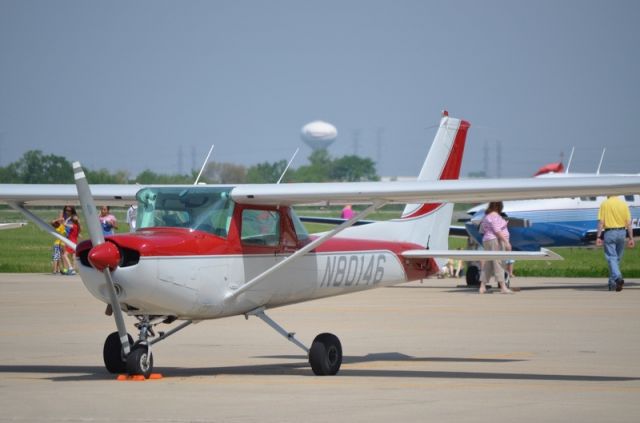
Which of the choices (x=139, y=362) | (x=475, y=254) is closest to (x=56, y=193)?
(x=139, y=362)

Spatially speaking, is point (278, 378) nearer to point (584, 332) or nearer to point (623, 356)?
point (623, 356)

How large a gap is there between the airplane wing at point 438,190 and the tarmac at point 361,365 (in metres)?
1.73

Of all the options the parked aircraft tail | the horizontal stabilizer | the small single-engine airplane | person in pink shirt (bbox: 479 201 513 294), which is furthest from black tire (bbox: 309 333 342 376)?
A: person in pink shirt (bbox: 479 201 513 294)

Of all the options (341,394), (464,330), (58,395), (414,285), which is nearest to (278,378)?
(341,394)

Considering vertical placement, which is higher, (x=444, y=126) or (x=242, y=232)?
(x=444, y=126)

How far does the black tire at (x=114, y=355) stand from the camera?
1205cm

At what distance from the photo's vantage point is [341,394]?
1034 centimetres

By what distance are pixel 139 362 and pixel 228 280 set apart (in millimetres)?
1190

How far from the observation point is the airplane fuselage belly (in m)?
10.9

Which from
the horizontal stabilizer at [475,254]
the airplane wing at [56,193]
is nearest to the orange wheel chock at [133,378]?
the airplane wing at [56,193]

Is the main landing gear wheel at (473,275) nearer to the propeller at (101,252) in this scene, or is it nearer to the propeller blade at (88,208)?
the propeller at (101,252)

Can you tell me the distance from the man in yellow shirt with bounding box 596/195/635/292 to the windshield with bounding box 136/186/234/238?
13193 mm

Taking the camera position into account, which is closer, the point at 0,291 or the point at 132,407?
the point at 132,407

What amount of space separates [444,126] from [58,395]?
7469mm
